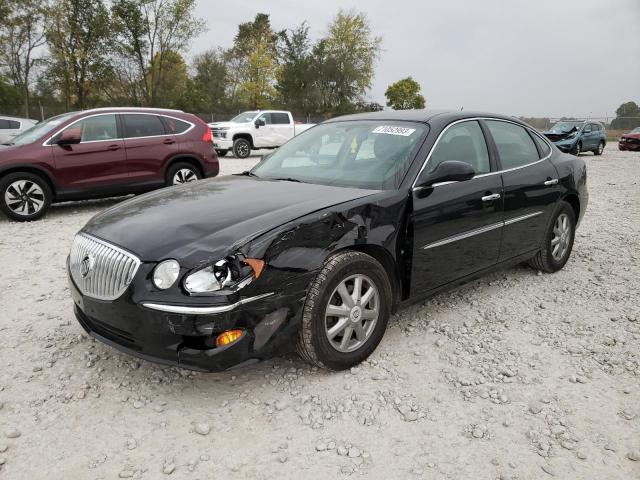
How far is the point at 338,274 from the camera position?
2.79 metres

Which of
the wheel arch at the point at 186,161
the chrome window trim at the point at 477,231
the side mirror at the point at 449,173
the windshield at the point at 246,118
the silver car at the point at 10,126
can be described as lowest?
the chrome window trim at the point at 477,231

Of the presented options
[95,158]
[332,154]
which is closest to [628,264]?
[332,154]

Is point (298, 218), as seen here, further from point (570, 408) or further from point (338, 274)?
point (570, 408)

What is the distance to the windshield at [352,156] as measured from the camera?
335 cm

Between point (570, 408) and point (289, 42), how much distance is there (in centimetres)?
5657

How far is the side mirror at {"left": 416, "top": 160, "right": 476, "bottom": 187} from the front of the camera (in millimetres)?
3205

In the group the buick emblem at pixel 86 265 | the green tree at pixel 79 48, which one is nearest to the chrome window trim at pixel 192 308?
the buick emblem at pixel 86 265

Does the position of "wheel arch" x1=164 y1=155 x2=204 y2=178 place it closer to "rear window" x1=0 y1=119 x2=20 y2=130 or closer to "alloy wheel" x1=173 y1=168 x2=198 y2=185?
"alloy wheel" x1=173 y1=168 x2=198 y2=185

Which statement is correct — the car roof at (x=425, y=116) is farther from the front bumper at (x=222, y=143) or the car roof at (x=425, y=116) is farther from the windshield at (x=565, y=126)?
the windshield at (x=565, y=126)

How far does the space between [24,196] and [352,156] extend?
18.9ft

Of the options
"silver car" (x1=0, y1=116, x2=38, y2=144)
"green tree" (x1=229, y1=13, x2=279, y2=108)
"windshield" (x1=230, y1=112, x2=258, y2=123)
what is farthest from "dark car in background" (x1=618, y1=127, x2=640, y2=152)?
"green tree" (x1=229, y1=13, x2=279, y2=108)

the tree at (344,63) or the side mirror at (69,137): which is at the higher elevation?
the tree at (344,63)

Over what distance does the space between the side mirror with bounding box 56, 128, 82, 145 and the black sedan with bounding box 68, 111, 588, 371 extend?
454cm

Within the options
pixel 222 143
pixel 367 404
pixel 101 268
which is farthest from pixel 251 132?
pixel 367 404
